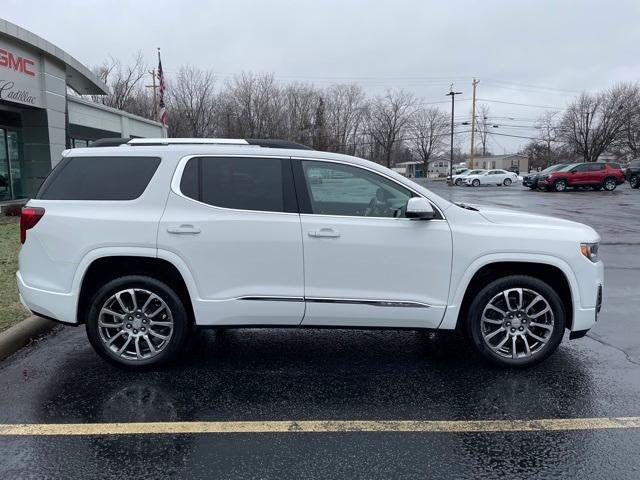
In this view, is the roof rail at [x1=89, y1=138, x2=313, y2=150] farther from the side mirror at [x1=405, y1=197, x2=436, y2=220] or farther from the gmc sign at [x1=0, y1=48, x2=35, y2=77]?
the gmc sign at [x1=0, y1=48, x2=35, y2=77]

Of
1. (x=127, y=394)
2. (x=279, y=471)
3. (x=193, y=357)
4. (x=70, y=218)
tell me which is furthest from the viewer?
(x=193, y=357)

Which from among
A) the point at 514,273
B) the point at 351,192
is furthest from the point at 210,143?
the point at 514,273

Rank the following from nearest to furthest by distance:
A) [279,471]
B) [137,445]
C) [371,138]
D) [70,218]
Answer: [279,471], [137,445], [70,218], [371,138]

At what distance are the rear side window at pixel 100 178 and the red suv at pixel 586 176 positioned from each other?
33124mm

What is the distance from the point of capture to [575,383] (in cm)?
394

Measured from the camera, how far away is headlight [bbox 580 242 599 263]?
4.02 meters

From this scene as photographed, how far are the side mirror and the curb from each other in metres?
3.75

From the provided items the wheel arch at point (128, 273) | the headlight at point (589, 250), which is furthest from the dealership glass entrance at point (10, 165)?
the headlight at point (589, 250)

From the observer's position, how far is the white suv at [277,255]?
3.94 metres

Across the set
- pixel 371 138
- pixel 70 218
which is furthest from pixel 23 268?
pixel 371 138

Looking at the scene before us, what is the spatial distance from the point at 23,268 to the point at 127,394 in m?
1.47

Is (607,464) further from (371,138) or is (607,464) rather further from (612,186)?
(371,138)

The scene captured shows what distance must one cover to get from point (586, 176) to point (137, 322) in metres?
34.6

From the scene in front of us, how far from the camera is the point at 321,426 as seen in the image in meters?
3.28
